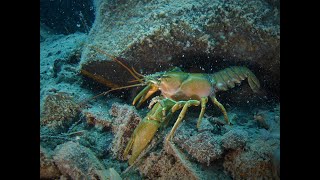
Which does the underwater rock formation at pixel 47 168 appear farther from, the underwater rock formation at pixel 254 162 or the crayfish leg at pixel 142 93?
the underwater rock formation at pixel 254 162

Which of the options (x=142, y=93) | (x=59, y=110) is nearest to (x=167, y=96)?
(x=142, y=93)

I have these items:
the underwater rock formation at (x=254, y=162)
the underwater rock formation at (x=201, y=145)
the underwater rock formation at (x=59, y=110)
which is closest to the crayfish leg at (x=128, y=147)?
the underwater rock formation at (x=201, y=145)

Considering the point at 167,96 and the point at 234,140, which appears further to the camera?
the point at 167,96

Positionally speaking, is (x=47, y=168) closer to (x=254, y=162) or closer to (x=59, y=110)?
(x=59, y=110)

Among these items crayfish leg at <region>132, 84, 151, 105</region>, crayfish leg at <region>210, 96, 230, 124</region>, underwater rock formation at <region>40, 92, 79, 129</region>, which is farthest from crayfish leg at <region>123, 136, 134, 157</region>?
crayfish leg at <region>210, 96, 230, 124</region>
